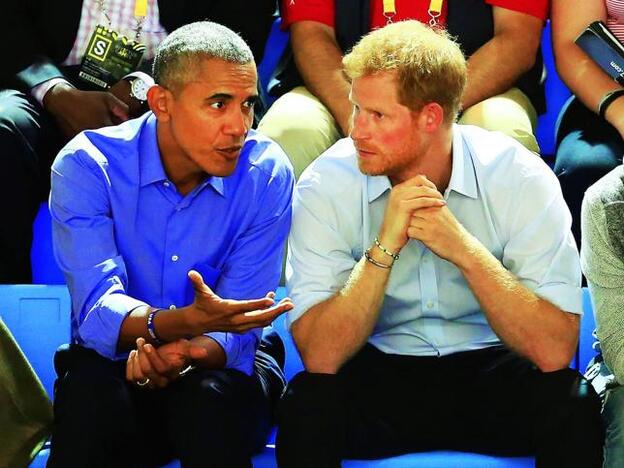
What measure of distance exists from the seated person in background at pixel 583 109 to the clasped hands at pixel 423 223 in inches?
30.0

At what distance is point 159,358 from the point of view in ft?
8.38

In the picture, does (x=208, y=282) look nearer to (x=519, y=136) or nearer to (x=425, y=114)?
(x=425, y=114)

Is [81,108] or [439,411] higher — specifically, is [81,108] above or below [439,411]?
above

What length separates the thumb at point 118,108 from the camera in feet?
11.5

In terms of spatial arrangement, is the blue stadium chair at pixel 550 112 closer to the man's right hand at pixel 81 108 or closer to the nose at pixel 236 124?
the man's right hand at pixel 81 108

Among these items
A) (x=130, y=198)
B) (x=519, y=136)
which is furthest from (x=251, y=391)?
(x=519, y=136)

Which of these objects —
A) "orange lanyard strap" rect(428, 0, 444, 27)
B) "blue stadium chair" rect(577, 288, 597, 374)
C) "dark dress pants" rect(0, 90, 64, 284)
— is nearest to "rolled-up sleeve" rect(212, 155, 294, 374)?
"blue stadium chair" rect(577, 288, 597, 374)

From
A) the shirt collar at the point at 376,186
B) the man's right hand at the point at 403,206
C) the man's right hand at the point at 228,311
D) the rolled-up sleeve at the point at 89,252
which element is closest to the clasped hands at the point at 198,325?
the man's right hand at the point at 228,311

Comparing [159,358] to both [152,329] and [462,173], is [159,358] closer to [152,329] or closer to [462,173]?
[152,329]

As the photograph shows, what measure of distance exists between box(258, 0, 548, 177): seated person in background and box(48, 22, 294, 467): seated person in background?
617 millimetres

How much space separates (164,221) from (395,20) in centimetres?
116

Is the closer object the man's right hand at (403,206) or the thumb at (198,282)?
the thumb at (198,282)

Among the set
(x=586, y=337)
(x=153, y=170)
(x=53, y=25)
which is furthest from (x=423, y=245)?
(x=53, y=25)

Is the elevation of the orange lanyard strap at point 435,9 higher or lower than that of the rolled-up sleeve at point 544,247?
higher
